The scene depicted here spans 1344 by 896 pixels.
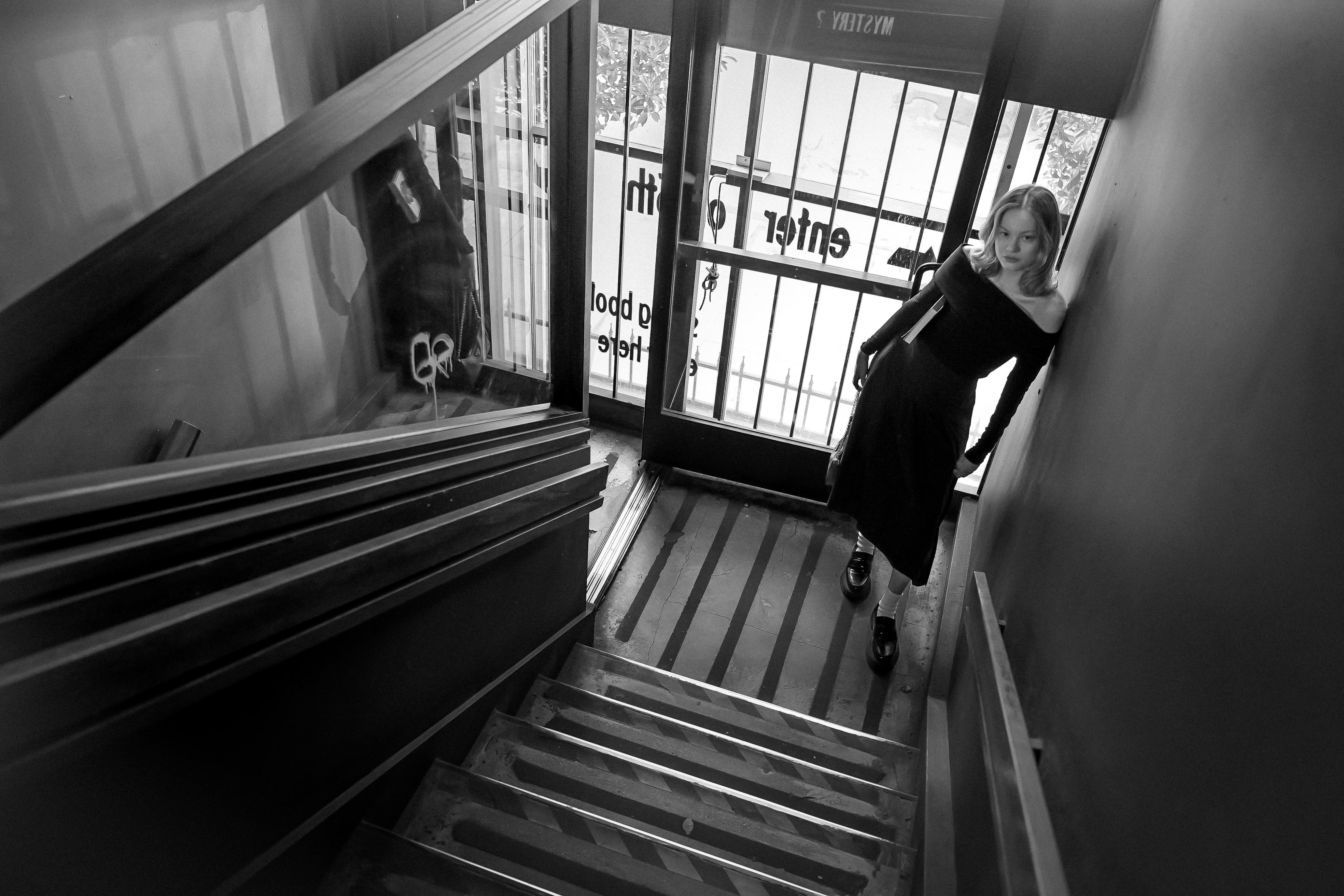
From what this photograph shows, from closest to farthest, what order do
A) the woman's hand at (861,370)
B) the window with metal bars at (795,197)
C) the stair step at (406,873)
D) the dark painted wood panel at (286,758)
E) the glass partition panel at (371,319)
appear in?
the dark painted wood panel at (286,758) → the glass partition panel at (371,319) → the stair step at (406,873) → the woman's hand at (861,370) → the window with metal bars at (795,197)

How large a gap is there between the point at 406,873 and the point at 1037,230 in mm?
2339

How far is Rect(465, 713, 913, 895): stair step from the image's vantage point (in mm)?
Answer: 2352

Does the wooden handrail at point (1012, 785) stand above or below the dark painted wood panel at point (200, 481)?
below

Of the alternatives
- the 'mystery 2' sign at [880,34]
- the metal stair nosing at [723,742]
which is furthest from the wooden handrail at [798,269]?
the metal stair nosing at [723,742]

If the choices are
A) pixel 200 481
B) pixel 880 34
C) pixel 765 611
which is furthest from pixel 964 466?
pixel 200 481

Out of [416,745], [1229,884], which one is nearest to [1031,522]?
[1229,884]

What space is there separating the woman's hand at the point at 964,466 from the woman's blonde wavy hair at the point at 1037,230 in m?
0.61

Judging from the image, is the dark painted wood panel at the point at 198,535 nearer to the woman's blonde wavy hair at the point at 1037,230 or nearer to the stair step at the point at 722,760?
the stair step at the point at 722,760

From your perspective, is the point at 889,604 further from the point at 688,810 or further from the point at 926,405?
the point at 688,810

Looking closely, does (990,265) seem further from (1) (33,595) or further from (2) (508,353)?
(1) (33,595)

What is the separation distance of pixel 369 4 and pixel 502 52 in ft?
2.75

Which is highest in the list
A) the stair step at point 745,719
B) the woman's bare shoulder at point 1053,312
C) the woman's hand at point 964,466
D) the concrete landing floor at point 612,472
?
the woman's bare shoulder at point 1053,312

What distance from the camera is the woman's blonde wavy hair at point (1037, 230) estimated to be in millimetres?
2416

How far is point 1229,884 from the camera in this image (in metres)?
0.92
